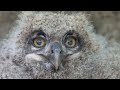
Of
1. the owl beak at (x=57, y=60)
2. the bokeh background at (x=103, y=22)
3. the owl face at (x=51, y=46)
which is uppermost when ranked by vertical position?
the bokeh background at (x=103, y=22)

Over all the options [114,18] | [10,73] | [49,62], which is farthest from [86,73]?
[114,18]

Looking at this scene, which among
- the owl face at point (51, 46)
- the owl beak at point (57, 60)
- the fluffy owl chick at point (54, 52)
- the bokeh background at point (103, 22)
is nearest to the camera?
the owl beak at point (57, 60)

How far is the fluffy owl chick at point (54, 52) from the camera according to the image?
18.1 ft

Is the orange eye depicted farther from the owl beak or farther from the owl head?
the owl beak

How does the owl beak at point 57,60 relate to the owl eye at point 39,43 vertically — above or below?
below

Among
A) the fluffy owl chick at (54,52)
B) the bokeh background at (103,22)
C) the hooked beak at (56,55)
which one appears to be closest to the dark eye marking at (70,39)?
the fluffy owl chick at (54,52)

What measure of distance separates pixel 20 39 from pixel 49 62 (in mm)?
494

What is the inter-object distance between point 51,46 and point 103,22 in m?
2.97

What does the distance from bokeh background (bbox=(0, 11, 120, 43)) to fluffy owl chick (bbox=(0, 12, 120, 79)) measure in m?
1.85

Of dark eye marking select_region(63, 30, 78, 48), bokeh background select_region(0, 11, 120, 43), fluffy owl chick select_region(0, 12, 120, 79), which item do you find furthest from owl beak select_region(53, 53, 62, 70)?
bokeh background select_region(0, 11, 120, 43)

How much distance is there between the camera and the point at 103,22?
8273 mm

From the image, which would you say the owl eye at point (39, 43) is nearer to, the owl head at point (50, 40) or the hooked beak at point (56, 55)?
the owl head at point (50, 40)

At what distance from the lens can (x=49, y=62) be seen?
5469 millimetres

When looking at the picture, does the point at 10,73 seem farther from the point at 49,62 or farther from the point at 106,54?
the point at 106,54
